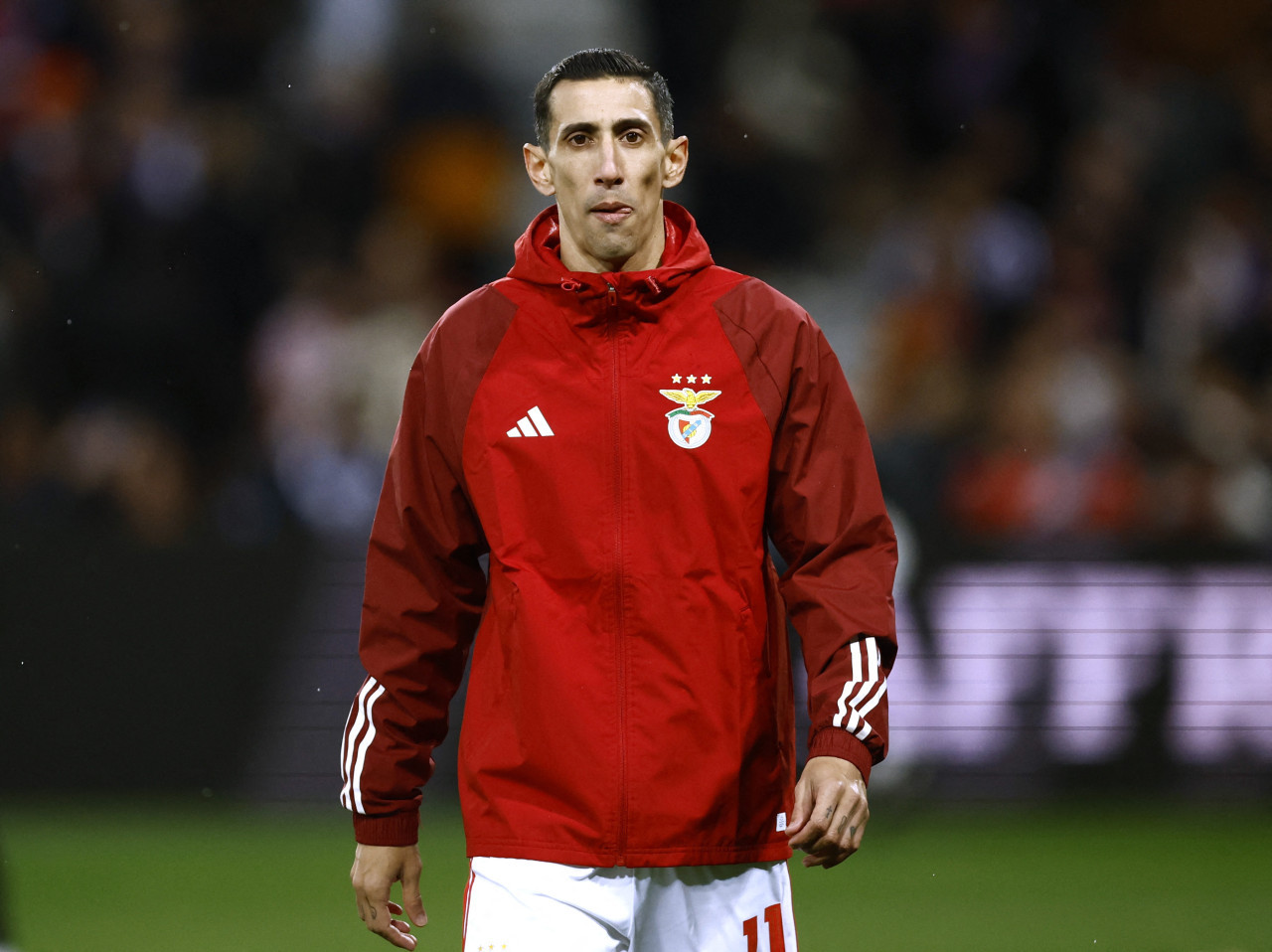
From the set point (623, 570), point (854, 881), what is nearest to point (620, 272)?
point (623, 570)

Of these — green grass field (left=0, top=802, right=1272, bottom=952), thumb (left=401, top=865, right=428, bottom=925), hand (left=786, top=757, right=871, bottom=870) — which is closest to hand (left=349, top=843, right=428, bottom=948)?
thumb (left=401, top=865, right=428, bottom=925)

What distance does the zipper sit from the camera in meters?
3.16

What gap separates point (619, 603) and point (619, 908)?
1.73ft

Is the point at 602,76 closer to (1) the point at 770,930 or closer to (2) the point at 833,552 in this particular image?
(2) the point at 833,552

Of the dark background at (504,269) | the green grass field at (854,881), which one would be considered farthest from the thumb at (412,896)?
the dark background at (504,269)

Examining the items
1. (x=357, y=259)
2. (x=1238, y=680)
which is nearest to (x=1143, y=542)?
(x=1238, y=680)

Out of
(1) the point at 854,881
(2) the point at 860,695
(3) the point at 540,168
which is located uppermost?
(3) the point at 540,168

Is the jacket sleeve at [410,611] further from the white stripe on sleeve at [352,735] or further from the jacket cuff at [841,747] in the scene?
the jacket cuff at [841,747]

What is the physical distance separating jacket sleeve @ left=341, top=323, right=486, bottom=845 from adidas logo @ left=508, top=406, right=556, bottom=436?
127mm

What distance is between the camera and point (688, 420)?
328 cm

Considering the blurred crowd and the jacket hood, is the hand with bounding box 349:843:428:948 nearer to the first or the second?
the jacket hood

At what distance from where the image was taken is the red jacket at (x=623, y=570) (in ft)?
10.5

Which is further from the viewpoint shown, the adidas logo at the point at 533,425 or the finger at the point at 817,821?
the adidas logo at the point at 533,425

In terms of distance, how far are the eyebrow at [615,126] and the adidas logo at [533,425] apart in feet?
1.80
